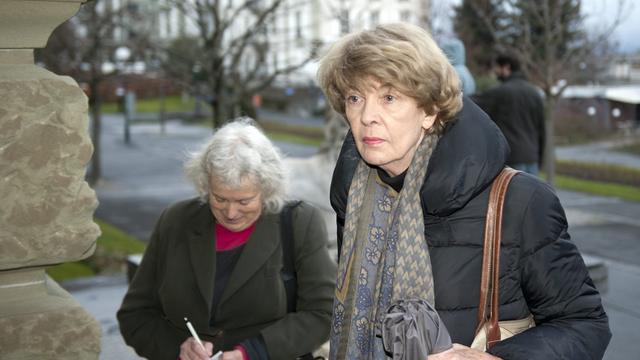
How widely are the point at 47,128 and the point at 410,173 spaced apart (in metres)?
0.96

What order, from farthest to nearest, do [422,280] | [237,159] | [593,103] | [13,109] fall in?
[593,103], [237,159], [422,280], [13,109]

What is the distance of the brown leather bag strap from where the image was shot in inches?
89.9

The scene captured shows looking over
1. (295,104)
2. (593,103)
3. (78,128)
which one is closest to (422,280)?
(78,128)

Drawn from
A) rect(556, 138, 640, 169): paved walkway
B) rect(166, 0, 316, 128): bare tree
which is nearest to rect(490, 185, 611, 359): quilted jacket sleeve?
rect(166, 0, 316, 128): bare tree

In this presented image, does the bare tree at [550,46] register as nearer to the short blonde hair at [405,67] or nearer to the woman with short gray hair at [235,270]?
the woman with short gray hair at [235,270]

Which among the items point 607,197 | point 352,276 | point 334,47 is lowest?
point 607,197

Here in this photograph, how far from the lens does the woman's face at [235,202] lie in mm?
3410

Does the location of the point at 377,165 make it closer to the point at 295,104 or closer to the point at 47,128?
the point at 47,128

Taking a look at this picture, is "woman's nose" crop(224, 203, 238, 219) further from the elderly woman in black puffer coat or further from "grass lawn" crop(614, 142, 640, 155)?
"grass lawn" crop(614, 142, 640, 155)

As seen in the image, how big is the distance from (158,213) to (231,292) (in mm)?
11916

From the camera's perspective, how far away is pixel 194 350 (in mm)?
3213

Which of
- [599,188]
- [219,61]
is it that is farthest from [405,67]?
[599,188]

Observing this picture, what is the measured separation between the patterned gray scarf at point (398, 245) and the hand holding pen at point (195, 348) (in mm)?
712

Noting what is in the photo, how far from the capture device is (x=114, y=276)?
8648 mm
